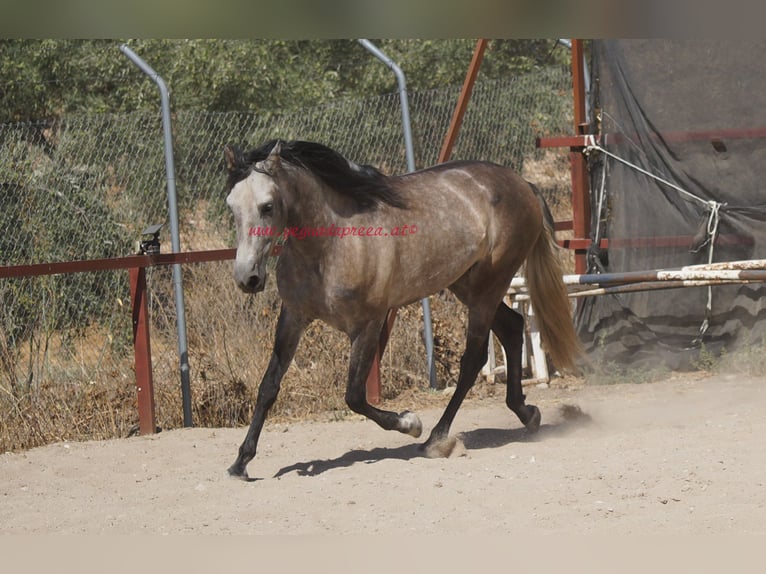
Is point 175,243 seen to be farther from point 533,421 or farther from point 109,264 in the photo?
point 533,421

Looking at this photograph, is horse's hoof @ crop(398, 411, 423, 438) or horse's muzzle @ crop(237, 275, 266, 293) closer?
horse's muzzle @ crop(237, 275, 266, 293)

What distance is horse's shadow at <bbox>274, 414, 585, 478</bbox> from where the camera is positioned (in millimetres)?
5391

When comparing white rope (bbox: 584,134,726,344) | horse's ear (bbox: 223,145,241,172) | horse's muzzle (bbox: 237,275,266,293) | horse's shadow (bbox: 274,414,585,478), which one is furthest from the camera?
white rope (bbox: 584,134,726,344)

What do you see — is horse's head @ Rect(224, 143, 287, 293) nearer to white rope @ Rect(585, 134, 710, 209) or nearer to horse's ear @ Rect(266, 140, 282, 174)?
horse's ear @ Rect(266, 140, 282, 174)

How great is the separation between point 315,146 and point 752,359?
395cm

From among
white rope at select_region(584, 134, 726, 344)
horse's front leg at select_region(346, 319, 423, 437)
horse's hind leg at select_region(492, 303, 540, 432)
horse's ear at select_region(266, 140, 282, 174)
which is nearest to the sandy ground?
horse's hind leg at select_region(492, 303, 540, 432)

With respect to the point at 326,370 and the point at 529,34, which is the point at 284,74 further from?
the point at 529,34

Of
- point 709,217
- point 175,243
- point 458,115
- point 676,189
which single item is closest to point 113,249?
point 175,243

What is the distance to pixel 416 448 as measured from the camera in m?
5.61

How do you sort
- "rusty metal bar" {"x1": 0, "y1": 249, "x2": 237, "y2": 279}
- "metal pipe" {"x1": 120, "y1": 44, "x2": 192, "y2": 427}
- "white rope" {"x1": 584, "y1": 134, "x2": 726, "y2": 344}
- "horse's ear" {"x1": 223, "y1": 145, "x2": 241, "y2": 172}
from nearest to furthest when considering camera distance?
"horse's ear" {"x1": 223, "y1": 145, "x2": 241, "y2": 172}, "rusty metal bar" {"x1": 0, "y1": 249, "x2": 237, "y2": 279}, "metal pipe" {"x1": 120, "y1": 44, "x2": 192, "y2": 427}, "white rope" {"x1": 584, "y1": 134, "x2": 726, "y2": 344}

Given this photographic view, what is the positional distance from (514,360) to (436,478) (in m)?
1.56

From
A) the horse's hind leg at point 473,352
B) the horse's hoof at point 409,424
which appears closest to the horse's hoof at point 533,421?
the horse's hind leg at point 473,352

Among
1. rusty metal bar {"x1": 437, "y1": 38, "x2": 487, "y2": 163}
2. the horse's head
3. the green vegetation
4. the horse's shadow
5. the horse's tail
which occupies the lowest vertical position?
the horse's shadow

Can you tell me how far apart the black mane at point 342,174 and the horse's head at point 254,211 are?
314mm
